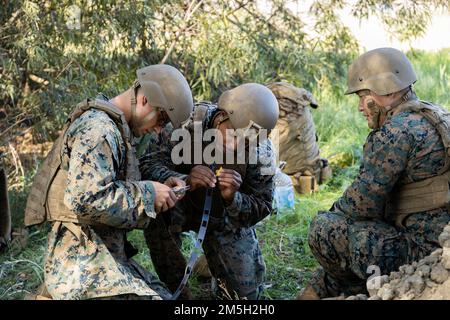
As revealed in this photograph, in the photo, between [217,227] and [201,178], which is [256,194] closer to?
[217,227]

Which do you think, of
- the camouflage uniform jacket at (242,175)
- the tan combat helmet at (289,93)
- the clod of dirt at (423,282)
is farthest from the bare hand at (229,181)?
the tan combat helmet at (289,93)

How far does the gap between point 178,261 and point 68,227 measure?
1339mm

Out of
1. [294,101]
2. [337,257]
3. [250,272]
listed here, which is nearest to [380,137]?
[337,257]

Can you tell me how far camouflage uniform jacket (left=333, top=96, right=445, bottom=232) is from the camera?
4500 millimetres

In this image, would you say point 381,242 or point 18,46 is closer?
point 381,242

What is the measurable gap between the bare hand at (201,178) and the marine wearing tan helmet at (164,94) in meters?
0.56

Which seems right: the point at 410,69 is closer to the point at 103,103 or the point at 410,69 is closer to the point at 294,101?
the point at 103,103

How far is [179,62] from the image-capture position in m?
8.59

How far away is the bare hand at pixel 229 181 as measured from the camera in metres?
4.93

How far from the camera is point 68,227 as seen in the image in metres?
4.16

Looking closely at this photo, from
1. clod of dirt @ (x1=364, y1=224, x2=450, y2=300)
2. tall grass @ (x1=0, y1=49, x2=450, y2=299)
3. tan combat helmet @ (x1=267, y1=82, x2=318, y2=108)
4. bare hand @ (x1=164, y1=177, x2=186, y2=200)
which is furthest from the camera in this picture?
tan combat helmet @ (x1=267, y1=82, x2=318, y2=108)

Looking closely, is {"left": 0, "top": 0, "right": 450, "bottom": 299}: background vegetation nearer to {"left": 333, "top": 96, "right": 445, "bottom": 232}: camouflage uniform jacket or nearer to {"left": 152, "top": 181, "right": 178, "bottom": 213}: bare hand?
{"left": 333, "top": 96, "right": 445, "bottom": 232}: camouflage uniform jacket

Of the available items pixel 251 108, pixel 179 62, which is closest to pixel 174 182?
pixel 251 108

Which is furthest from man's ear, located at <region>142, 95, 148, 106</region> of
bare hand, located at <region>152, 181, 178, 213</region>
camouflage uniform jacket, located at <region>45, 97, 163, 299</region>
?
bare hand, located at <region>152, 181, 178, 213</region>
